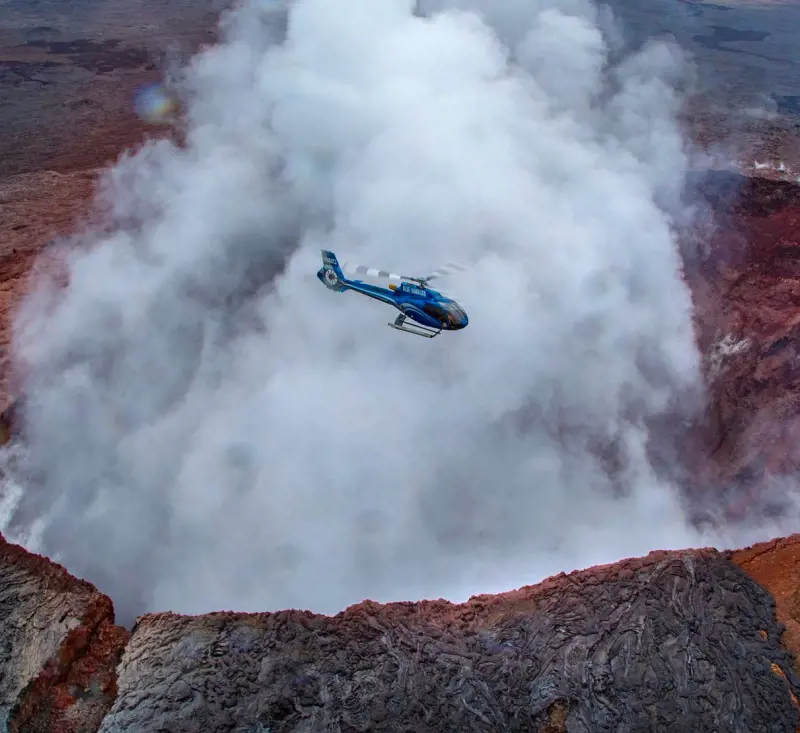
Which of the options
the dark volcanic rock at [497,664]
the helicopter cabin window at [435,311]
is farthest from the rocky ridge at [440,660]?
the helicopter cabin window at [435,311]

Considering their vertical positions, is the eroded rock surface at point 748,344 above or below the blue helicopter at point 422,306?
below

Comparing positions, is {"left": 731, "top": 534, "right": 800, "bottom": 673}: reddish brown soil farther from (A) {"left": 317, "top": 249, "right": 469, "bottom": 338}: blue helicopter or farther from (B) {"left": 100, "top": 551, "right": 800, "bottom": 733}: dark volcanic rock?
(A) {"left": 317, "top": 249, "right": 469, "bottom": 338}: blue helicopter

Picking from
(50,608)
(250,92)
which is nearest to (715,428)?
(50,608)

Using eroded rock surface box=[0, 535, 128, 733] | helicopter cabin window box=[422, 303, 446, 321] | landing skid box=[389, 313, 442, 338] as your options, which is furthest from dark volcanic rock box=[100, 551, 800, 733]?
helicopter cabin window box=[422, 303, 446, 321]

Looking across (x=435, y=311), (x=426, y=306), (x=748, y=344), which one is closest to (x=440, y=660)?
(x=435, y=311)

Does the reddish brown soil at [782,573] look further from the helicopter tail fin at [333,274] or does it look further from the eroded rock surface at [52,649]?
the eroded rock surface at [52,649]

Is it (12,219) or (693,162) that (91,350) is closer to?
(12,219)
